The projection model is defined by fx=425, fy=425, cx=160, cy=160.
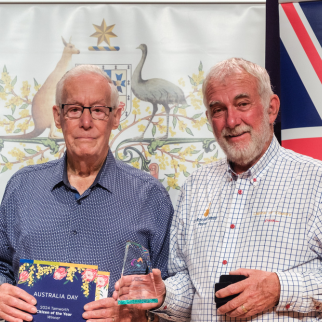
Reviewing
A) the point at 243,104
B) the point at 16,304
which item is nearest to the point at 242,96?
the point at 243,104

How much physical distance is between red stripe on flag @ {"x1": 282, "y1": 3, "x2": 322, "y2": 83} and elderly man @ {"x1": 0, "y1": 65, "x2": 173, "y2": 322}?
1265 mm

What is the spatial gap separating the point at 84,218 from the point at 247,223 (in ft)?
2.55

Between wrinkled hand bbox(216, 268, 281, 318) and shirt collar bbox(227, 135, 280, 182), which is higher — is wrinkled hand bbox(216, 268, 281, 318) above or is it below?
below

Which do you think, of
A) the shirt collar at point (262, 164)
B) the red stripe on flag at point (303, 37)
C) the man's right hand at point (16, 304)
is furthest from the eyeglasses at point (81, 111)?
the red stripe on flag at point (303, 37)

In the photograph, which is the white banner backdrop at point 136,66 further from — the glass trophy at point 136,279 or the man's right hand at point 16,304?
the man's right hand at point 16,304

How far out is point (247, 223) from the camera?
6.25 ft

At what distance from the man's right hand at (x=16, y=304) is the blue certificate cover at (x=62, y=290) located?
3cm

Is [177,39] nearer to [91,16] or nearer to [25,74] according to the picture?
[91,16]

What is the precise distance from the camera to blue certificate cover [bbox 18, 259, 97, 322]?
1743 millimetres

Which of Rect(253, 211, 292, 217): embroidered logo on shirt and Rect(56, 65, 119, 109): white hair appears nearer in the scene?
Rect(253, 211, 292, 217): embroidered logo on shirt

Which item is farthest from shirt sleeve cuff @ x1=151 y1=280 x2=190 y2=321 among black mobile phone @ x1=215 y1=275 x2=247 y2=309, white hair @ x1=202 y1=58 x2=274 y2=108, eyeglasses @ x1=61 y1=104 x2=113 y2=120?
white hair @ x1=202 y1=58 x2=274 y2=108

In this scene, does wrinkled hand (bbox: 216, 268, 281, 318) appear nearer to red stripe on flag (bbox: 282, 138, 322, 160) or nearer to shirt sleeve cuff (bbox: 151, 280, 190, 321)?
shirt sleeve cuff (bbox: 151, 280, 190, 321)

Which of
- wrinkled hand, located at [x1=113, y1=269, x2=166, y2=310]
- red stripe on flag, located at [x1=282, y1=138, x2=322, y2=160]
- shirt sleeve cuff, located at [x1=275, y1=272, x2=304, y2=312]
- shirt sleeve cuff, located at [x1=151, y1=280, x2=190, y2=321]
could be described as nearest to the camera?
shirt sleeve cuff, located at [x1=275, y1=272, x2=304, y2=312]

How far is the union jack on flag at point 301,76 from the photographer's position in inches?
103
